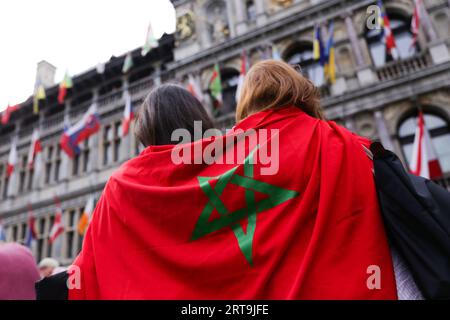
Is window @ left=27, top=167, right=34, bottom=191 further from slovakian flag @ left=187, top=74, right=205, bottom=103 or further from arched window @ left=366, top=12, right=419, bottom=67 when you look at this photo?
arched window @ left=366, top=12, right=419, bottom=67

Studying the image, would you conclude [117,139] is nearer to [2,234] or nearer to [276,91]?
[2,234]

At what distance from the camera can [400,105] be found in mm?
10336

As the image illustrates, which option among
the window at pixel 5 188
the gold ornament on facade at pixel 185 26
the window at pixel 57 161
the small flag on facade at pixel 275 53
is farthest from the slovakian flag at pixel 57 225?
the small flag on facade at pixel 275 53

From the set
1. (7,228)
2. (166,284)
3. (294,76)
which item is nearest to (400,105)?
(294,76)

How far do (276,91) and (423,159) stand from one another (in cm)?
847

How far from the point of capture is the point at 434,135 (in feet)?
32.0

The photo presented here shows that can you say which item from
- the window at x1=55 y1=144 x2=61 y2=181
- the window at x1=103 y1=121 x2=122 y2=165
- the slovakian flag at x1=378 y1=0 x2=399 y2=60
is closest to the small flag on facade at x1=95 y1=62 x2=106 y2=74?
the window at x1=103 y1=121 x2=122 y2=165

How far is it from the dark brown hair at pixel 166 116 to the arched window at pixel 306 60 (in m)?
10.7

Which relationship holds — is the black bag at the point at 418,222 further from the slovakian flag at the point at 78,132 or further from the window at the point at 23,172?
the window at the point at 23,172

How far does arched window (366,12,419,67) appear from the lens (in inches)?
430

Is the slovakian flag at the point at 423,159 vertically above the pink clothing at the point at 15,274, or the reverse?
the slovakian flag at the point at 423,159

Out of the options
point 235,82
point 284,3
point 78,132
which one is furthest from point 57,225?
point 284,3

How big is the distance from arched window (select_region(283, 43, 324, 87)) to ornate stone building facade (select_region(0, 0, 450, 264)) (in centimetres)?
4

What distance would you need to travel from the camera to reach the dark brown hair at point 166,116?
1.79m
